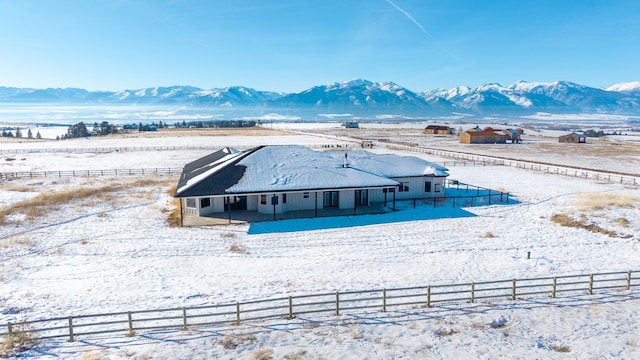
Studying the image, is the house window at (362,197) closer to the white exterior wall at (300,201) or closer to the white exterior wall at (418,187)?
the white exterior wall at (300,201)

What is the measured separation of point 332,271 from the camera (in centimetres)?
2048

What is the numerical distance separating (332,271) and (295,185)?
36.0 feet

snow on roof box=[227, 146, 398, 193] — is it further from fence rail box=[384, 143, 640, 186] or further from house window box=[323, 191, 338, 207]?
fence rail box=[384, 143, 640, 186]

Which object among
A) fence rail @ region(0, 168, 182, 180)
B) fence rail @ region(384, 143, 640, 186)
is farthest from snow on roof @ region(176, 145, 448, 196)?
fence rail @ region(384, 143, 640, 186)

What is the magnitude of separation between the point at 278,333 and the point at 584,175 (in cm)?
5094

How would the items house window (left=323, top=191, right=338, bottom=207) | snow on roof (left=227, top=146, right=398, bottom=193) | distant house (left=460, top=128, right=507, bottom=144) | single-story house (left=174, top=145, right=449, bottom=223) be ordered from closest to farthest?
single-story house (left=174, top=145, right=449, bottom=223) → snow on roof (left=227, top=146, right=398, bottom=193) → house window (left=323, top=191, right=338, bottom=207) → distant house (left=460, top=128, right=507, bottom=144)

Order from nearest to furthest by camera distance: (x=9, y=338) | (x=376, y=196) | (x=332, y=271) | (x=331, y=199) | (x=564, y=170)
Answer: (x=9, y=338) < (x=332, y=271) < (x=331, y=199) < (x=376, y=196) < (x=564, y=170)

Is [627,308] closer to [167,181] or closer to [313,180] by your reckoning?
[313,180]

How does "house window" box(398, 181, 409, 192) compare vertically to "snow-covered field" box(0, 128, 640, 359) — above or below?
above

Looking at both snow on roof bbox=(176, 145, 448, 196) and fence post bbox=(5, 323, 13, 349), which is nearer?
fence post bbox=(5, 323, 13, 349)

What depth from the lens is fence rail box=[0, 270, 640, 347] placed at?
573 inches

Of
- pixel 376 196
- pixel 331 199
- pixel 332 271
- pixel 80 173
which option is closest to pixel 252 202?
pixel 331 199

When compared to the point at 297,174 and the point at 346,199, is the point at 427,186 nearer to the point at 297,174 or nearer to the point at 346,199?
the point at 346,199

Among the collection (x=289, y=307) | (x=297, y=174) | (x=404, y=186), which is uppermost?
(x=297, y=174)
